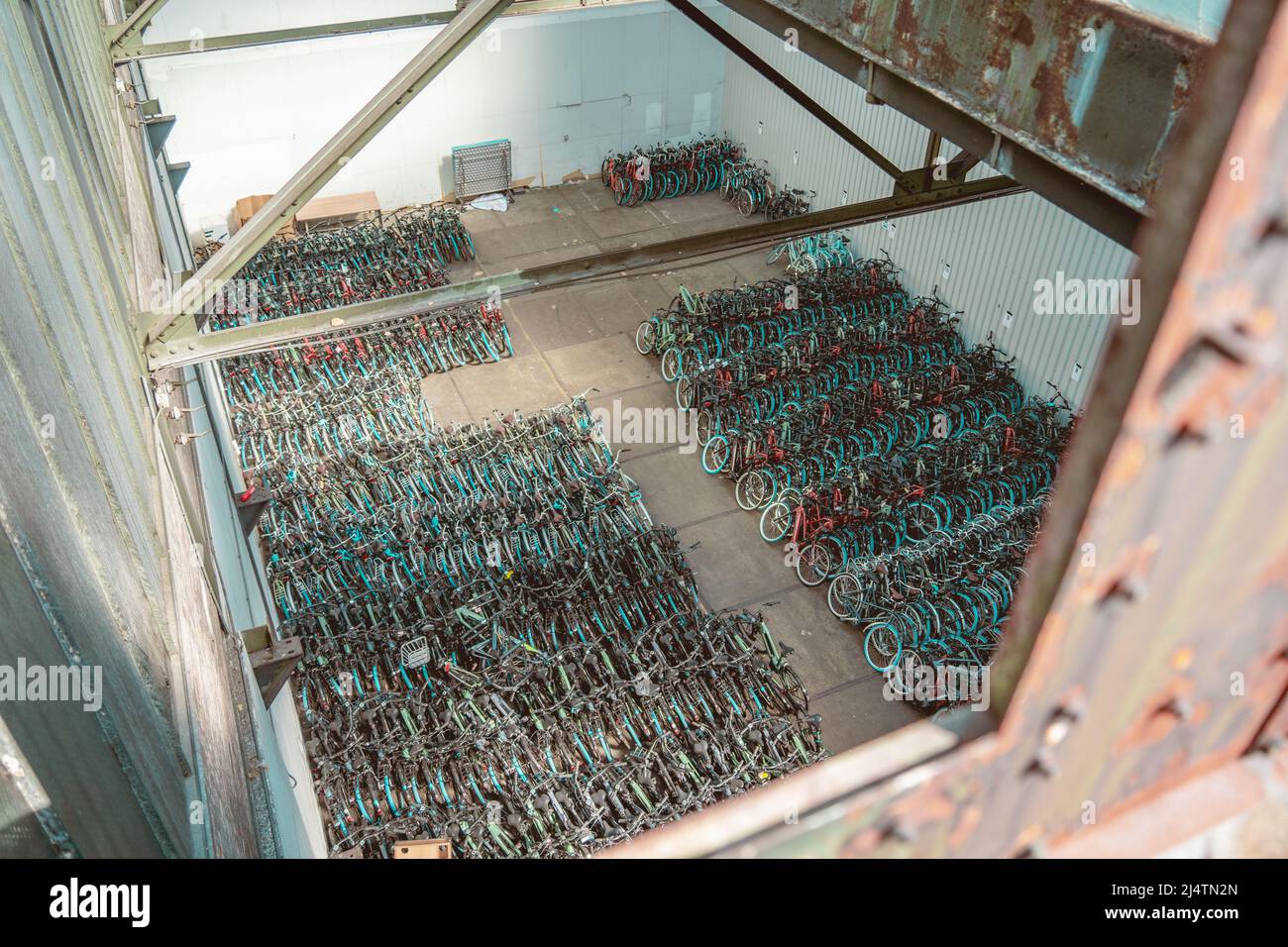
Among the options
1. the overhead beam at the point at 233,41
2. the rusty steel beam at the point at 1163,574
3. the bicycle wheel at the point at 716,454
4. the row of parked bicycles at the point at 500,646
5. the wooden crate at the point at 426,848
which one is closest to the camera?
the rusty steel beam at the point at 1163,574

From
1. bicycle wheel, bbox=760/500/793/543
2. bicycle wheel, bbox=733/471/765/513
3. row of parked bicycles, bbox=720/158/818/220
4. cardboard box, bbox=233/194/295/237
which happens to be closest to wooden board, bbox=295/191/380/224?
cardboard box, bbox=233/194/295/237

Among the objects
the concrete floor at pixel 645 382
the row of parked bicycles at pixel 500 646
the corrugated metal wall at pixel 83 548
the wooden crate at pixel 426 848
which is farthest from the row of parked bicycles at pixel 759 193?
the corrugated metal wall at pixel 83 548

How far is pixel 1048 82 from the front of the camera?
3318mm

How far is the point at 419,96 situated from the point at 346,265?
4.38 meters

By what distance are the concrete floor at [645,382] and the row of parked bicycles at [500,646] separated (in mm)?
747

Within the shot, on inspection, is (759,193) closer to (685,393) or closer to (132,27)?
(685,393)

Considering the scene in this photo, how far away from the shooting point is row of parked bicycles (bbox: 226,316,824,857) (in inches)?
346

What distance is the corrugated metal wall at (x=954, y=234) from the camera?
1283cm

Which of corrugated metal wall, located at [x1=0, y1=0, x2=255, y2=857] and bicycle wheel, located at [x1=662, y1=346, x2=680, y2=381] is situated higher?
corrugated metal wall, located at [x1=0, y1=0, x2=255, y2=857]

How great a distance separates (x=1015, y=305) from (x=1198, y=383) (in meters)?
14.3

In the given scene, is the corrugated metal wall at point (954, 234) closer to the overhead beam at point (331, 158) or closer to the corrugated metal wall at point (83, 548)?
the overhead beam at point (331, 158)

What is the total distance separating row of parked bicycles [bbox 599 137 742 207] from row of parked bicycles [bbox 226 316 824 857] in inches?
341

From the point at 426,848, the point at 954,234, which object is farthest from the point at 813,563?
the point at 954,234

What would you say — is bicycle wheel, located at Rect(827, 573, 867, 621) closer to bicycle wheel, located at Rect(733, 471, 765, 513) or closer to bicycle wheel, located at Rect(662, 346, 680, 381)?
bicycle wheel, located at Rect(733, 471, 765, 513)
